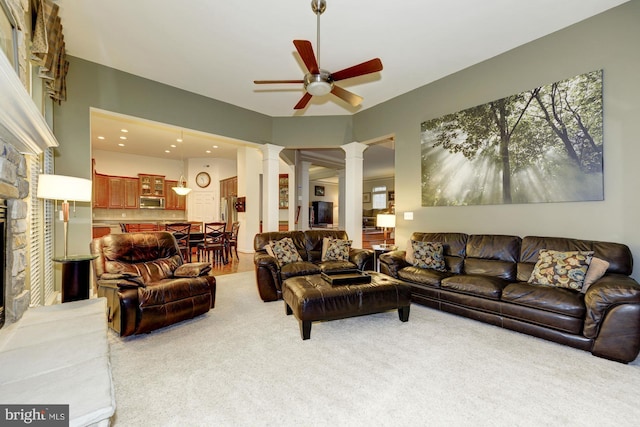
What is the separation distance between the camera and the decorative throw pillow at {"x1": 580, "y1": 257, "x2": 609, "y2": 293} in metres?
2.52

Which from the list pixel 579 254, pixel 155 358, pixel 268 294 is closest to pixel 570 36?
pixel 579 254

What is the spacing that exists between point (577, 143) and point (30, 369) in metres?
4.88

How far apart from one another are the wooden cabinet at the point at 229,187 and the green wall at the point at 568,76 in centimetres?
619

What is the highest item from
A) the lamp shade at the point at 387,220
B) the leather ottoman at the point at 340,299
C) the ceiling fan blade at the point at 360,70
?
the ceiling fan blade at the point at 360,70

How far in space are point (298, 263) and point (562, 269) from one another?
2964 millimetres

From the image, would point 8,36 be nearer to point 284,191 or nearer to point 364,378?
point 364,378

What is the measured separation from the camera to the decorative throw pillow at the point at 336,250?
13.8ft

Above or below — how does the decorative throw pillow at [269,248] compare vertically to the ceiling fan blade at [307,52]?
below

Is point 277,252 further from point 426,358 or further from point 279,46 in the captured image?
Result: point 279,46

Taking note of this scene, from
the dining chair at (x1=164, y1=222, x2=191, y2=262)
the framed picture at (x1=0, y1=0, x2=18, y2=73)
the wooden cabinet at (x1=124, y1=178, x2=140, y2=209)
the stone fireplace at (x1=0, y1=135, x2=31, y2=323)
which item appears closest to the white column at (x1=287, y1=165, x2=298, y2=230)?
the dining chair at (x1=164, y1=222, x2=191, y2=262)

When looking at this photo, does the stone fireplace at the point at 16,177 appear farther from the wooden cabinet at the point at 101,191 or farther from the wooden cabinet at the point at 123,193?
the wooden cabinet at the point at 123,193

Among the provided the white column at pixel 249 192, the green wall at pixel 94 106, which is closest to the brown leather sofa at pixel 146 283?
the green wall at pixel 94 106

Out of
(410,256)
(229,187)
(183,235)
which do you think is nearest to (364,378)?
(410,256)

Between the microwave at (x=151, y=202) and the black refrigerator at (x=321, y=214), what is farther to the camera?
the black refrigerator at (x=321, y=214)
